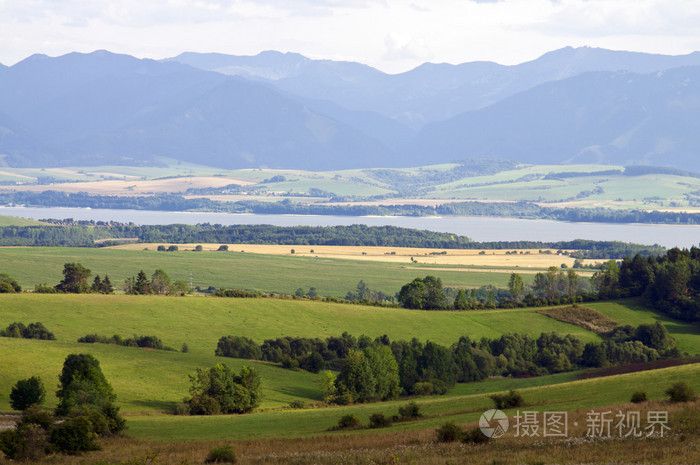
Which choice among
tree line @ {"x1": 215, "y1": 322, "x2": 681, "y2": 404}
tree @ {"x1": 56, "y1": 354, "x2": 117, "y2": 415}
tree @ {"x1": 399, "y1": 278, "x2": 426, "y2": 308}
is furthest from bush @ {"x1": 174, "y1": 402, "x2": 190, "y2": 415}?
tree @ {"x1": 399, "y1": 278, "x2": 426, "y2": 308}

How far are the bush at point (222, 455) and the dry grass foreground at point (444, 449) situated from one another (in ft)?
2.48

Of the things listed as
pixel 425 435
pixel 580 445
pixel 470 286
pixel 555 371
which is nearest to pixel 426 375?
pixel 555 371

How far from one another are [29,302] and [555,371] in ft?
231

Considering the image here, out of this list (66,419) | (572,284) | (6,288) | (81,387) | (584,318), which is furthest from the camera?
(572,284)

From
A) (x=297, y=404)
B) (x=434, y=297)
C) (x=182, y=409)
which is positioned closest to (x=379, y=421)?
(x=182, y=409)

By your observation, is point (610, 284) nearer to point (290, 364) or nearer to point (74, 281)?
point (290, 364)

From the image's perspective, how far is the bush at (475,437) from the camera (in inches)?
1615

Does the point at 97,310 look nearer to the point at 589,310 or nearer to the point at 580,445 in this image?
the point at 589,310

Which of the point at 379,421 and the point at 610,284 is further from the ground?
the point at 610,284

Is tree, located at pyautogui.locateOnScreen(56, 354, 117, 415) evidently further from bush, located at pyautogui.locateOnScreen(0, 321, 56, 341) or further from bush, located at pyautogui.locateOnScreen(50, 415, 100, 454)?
bush, located at pyautogui.locateOnScreen(0, 321, 56, 341)

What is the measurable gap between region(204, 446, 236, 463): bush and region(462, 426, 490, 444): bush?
439 inches

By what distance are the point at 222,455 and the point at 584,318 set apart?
103996 mm

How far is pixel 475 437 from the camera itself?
1620 inches

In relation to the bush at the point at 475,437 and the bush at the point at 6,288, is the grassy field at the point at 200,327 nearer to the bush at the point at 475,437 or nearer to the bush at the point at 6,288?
the bush at the point at 6,288
